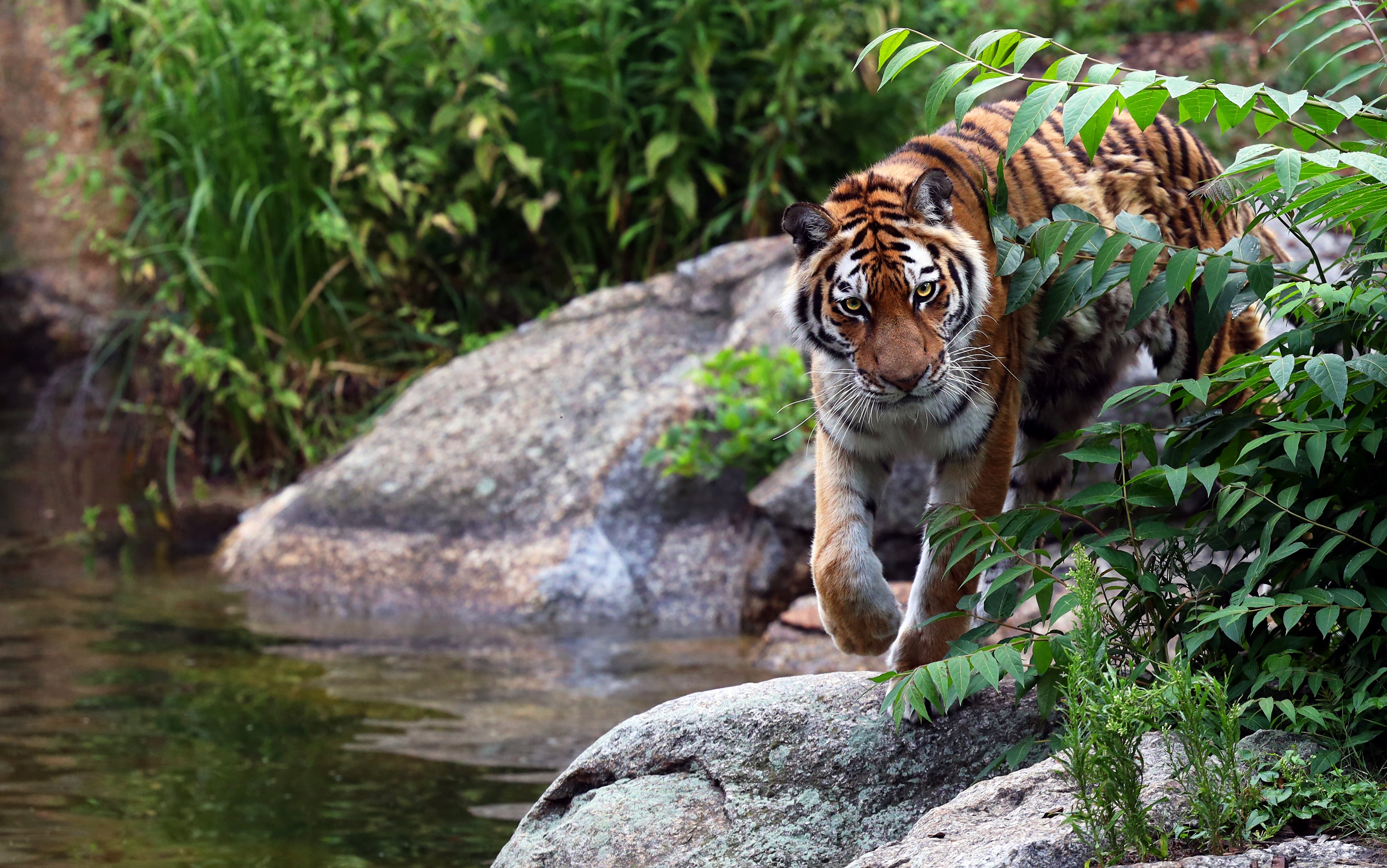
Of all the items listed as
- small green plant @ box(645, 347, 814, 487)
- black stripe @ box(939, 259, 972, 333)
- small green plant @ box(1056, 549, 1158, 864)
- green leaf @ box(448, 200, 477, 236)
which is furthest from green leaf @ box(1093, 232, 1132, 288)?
green leaf @ box(448, 200, 477, 236)

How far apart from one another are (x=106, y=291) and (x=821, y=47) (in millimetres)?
5185

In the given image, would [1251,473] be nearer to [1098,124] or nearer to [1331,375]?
[1331,375]

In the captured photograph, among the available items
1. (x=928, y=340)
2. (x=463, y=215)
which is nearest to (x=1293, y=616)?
(x=928, y=340)

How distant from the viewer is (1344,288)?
7.16ft

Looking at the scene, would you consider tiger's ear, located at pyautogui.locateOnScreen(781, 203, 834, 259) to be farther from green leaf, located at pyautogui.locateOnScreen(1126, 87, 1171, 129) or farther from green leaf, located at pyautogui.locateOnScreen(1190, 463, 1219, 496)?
green leaf, located at pyautogui.locateOnScreen(1190, 463, 1219, 496)

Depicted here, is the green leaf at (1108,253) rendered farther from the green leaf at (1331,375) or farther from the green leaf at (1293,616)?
the green leaf at (1293,616)

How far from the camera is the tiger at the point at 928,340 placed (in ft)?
8.90

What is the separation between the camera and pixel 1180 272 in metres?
2.22

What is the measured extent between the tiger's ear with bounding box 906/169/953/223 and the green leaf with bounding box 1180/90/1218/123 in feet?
2.23

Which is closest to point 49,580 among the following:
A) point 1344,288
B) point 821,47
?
point 821,47

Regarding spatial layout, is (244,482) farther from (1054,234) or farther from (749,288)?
(1054,234)

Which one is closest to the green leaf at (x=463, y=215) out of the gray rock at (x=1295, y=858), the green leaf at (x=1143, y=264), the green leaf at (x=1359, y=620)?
the green leaf at (x=1143, y=264)

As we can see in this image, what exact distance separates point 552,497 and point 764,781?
367 cm

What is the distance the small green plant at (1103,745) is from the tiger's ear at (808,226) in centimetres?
110
